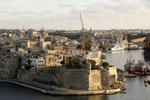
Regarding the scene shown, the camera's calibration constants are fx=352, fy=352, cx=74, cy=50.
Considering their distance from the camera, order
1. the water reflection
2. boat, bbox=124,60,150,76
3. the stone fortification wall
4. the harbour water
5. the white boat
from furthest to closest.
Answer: the white boat → boat, bbox=124,60,150,76 → the stone fortification wall → the harbour water → the water reflection

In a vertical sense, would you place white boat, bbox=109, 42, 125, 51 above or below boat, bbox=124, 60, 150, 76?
above

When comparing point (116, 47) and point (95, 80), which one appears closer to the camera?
point (95, 80)

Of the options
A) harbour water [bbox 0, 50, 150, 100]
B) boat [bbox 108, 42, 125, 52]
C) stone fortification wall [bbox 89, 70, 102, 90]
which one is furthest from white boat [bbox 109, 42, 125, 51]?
stone fortification wall [bbox 89, 70, 102, 90]

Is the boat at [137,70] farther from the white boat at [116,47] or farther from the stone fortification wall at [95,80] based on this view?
the white boat at [116,47]

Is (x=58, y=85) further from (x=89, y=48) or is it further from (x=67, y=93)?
(x=89, y=48)

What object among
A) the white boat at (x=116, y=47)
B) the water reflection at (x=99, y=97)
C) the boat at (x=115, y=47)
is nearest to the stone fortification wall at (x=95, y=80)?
the water reflection at (x=99, y=97)

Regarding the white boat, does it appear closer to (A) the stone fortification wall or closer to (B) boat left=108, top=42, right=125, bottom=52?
(B) boat left=108, top=42, right=125, bottom=52

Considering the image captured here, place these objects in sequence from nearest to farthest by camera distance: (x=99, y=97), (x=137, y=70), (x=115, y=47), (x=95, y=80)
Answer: (x=99, y=97) → (x=95, y=80) → (x=137, y=70) → (x=115, y=47)

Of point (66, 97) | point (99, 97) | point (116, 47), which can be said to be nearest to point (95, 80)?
point (99, 97)

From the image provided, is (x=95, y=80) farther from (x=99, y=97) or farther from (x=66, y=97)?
(x=66, y=97)

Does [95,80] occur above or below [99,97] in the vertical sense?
above

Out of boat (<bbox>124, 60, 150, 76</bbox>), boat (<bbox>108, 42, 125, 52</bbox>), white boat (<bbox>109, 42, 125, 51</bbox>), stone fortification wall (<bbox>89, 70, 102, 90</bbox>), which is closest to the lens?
stone fortification wall (<bbox>89, 70, 102, 90</bbox>)

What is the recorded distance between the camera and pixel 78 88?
47.4 ft

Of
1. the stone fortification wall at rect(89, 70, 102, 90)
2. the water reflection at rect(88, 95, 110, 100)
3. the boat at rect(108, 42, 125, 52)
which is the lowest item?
the water reflection at rect(88, 95, 110, 100)
